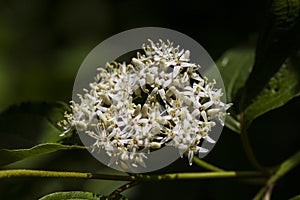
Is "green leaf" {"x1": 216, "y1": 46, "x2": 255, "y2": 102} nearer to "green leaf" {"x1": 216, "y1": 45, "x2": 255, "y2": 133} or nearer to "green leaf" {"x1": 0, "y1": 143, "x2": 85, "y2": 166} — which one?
"green leaf" {"x1": 216, "y1": 45, "x2": 255, "y2": 133}

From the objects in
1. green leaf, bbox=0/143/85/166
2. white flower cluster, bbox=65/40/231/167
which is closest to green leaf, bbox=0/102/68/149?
white flower cluster, bbox=65/40/231/167

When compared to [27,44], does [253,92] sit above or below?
above

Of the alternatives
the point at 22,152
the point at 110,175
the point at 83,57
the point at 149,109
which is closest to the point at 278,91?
the point at 149,109

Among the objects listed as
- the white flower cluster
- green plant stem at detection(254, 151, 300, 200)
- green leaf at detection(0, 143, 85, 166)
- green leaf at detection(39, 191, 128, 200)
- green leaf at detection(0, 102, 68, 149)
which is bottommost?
green plant stem at detection(254, 151, 300, 200)

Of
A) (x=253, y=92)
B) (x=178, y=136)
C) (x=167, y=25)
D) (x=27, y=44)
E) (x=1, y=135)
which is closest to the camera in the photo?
(x=178, y=136)

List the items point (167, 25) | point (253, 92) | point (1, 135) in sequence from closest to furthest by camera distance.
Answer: point (1, 135), point (253, 92), point (167, 25)

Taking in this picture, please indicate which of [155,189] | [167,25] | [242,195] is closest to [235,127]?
[242,195]

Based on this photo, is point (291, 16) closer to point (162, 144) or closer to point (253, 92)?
point (253, 92)
